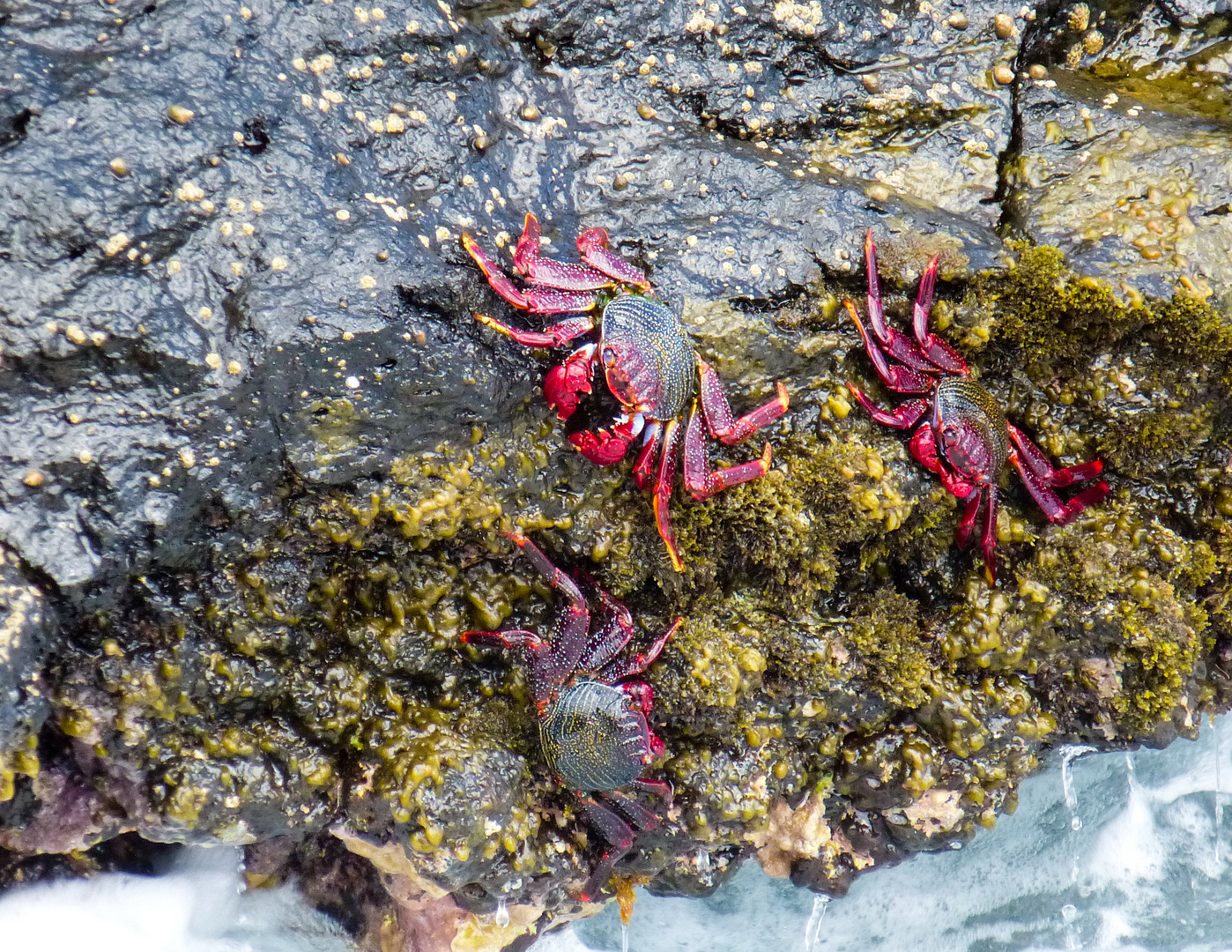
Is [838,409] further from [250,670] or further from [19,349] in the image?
[19,349]

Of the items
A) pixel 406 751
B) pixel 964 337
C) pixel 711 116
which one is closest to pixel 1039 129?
pixel 964 337

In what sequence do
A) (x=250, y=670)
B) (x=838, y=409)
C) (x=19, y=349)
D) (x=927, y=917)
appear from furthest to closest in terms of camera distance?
(x=927, y=917)
(x=838, y=409)
(x=250, y=670)
(x=19, y=349)

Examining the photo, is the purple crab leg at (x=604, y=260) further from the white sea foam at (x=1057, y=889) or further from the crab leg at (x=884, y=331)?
the white sea foam at (x=1057, y=889)

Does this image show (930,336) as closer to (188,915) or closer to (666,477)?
(666,477)

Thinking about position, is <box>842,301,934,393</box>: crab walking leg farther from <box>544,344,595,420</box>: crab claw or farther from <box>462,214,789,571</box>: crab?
<box>544,344,595,420</box>: crab claw

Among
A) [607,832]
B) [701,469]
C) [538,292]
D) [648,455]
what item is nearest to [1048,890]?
[607,832]

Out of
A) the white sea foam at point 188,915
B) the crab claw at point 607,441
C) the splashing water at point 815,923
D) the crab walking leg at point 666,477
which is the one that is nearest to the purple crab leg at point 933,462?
the crab walking leg at point 666,477
